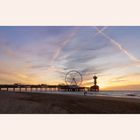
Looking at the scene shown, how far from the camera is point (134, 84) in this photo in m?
10.9

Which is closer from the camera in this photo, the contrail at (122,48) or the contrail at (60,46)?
the contrail at (122,48)

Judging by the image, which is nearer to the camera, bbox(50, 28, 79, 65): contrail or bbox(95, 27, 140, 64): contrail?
bbox(95, 27, 140, 64): contrail

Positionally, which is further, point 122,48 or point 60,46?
point 60,46

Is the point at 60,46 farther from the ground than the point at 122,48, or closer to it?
farther from the ground
